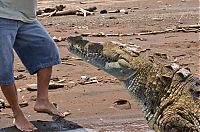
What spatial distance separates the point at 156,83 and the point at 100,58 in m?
0.65

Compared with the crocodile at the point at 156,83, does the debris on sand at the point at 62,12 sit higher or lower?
lower

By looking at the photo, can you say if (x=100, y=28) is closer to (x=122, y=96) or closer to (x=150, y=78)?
(x=122, y=96)

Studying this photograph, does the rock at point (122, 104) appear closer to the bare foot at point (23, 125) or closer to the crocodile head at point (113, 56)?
the bare foot at point (23, 125)

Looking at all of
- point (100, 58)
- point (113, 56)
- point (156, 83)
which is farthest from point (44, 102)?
point (156, 83)

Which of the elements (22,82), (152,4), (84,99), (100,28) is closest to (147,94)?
(84,99)

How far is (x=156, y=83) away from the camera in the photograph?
4.46 meters

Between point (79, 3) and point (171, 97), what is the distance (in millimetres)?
12623

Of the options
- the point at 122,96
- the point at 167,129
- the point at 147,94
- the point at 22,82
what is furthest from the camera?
the point at 22,82

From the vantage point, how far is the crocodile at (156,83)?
164 inches

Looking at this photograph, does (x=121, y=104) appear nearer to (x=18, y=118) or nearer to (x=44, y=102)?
(x=44, y=102)

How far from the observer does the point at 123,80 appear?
4730 millimetres

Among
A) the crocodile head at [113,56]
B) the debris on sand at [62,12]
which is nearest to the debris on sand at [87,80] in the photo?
the crocodile head at [113,56]

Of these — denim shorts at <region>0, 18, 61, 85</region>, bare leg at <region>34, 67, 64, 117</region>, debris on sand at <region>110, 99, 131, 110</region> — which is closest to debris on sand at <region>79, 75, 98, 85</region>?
debris on sand at <region>110, 99, 131, 110</region>

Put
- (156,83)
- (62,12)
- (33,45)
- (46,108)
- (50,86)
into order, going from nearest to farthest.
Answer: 1. (156,83)
2. (33,45)
3. (46,108)
4. (50,86)
5. (62,12)
